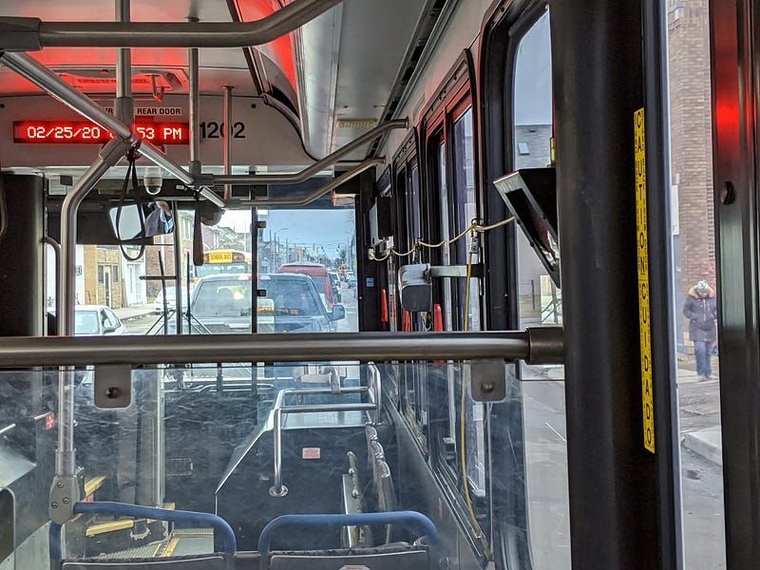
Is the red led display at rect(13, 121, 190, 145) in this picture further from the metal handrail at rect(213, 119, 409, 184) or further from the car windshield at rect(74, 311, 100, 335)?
the car windshield at rect(74, 311, 100, 335)

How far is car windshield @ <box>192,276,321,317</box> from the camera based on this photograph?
595 centimetres

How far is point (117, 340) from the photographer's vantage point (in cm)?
90

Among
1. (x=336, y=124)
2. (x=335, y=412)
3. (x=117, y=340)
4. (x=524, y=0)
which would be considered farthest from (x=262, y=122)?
(x=117, y=340)

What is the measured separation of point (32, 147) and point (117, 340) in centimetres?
421

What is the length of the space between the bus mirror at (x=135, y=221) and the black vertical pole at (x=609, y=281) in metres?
1.63

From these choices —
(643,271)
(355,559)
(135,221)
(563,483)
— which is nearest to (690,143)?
(643,271)

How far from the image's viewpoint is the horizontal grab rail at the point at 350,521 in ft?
4.23

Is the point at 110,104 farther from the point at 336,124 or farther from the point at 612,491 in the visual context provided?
the point at 612,491

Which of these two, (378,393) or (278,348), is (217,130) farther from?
(278,348)

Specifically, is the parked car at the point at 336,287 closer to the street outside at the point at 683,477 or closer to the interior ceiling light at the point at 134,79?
the interior ceiling light at the point at 134,79

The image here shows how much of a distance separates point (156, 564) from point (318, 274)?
15.9ft

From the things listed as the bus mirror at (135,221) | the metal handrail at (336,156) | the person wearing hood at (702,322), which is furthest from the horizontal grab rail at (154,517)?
the metal handrail at (336,156)

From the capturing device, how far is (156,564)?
1.27m

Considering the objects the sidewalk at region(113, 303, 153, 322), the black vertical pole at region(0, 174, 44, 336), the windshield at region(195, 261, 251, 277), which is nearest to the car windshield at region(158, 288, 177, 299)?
the sidewalk at region(113, 303, 153, 322)
